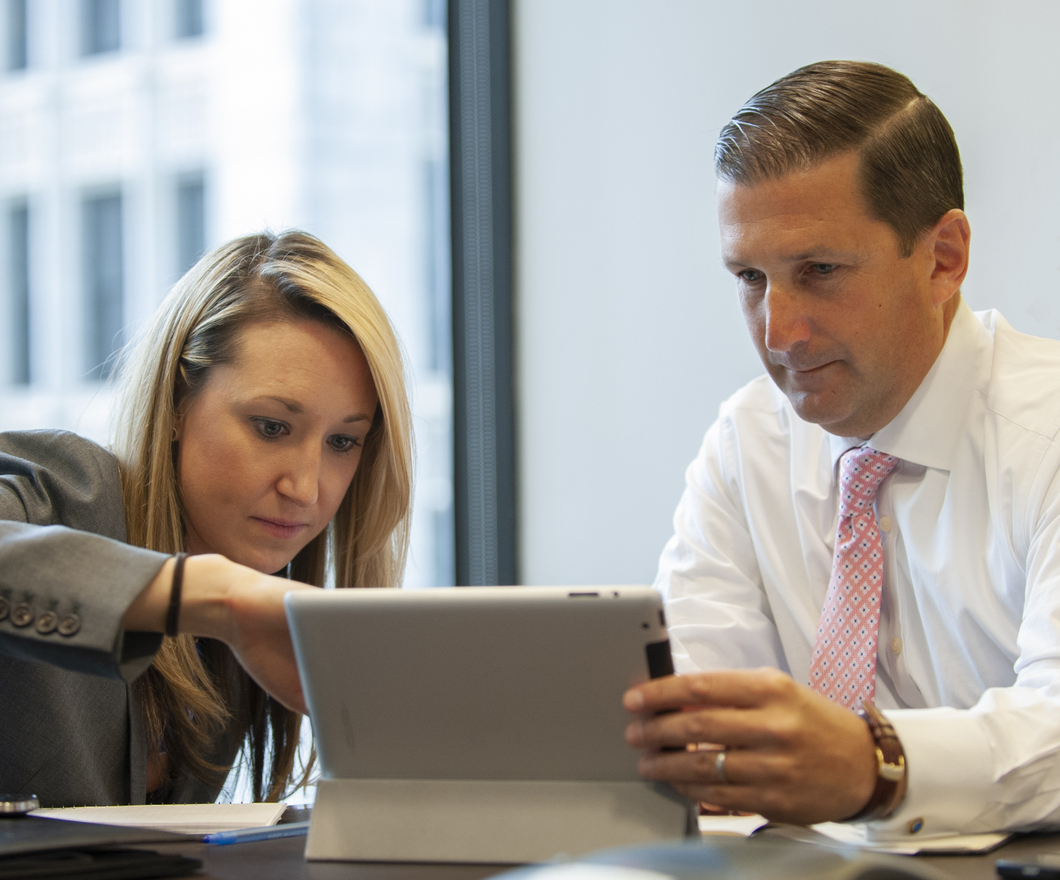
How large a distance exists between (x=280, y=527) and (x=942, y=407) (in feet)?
3.04

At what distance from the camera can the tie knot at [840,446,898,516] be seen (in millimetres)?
1488

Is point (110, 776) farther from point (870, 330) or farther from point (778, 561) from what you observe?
point (870, 330)

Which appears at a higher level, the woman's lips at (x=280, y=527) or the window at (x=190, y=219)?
the window at (x=190, y=219)

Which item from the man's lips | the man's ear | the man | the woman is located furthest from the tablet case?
the man's ear

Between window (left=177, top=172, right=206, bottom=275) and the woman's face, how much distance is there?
1.18 meters

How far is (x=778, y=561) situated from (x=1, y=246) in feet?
6.11

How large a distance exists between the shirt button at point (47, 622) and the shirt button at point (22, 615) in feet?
0.04

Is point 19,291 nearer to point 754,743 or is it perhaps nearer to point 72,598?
point 72,598

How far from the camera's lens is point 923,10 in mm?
2104

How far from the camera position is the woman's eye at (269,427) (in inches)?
58.7

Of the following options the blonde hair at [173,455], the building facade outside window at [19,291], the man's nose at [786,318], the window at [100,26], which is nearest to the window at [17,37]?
the window at [100,26]

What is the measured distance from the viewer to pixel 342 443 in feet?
5.18

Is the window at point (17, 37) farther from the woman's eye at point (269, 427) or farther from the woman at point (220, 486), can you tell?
the woman's eye at point (269, 427)

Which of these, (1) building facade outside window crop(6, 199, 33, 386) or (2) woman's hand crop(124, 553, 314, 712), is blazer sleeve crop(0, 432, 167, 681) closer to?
(2) woman's hand crop(124, 553, 314, 712)
